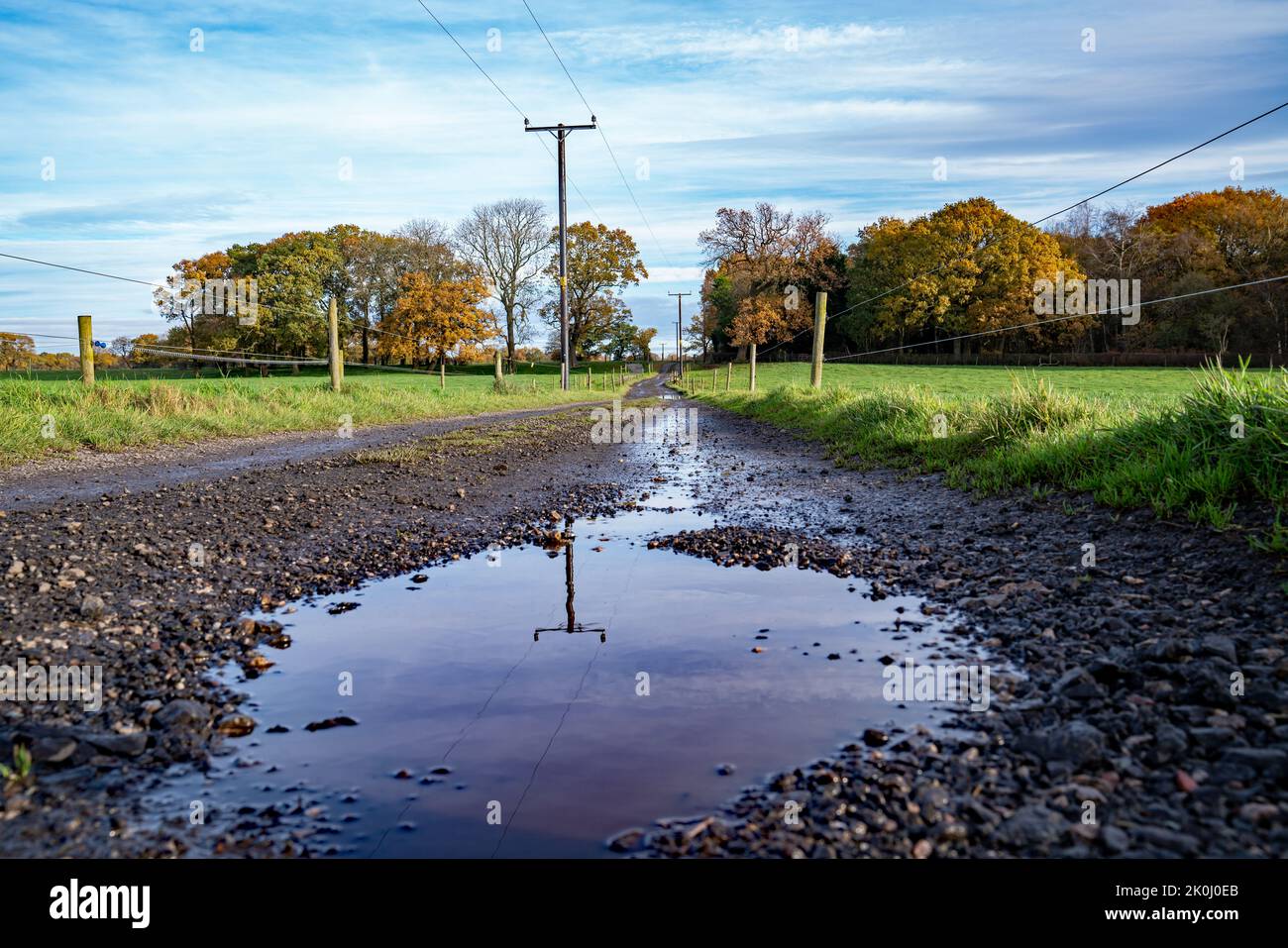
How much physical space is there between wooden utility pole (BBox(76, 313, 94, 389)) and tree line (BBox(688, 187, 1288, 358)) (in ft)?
119

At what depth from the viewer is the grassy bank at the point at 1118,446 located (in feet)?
16.9

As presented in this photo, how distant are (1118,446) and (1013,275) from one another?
189 ft

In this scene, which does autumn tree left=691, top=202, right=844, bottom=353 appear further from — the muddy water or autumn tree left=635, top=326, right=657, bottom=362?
the muddy water

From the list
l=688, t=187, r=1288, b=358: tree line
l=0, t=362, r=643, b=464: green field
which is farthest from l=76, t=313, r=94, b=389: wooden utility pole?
l=688, t=187, r=1288, b=358: tree line

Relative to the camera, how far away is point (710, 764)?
2.85 meters

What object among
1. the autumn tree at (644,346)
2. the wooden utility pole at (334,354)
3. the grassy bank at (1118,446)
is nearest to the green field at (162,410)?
the wooden utility pole at (334,354)

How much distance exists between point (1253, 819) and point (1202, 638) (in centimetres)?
145

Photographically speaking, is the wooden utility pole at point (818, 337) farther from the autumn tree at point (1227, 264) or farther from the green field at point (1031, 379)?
the autumn tree at point (1227, 264)

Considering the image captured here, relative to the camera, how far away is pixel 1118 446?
6602 mm

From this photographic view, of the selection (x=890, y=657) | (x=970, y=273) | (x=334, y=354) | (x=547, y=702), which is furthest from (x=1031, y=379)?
(x=970, y=273)

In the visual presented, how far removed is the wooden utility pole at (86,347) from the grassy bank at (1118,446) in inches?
480
